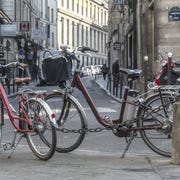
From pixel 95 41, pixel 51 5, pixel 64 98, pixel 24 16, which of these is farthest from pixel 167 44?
pixel 95 41

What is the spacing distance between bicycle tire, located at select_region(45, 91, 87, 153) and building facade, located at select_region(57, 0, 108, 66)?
67377 mm

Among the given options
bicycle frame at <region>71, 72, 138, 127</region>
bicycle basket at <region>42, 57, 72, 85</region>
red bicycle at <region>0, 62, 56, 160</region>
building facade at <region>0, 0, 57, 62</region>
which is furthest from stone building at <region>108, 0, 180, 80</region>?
building facade at <region>0, 0, 57, 62</region>

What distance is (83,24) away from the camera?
93438 millimetres

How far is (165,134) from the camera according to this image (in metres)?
7.47

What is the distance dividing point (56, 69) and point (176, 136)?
1.81 meters

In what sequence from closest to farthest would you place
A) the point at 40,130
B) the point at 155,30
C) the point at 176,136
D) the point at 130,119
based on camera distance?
the point at 176,136 < the point at 40,130 < the point at 130,119 < the point at 155,30

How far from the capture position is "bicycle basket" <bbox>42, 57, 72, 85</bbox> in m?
7.70

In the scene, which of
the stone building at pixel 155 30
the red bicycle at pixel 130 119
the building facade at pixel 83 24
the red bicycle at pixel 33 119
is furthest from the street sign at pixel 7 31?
the building facade at pixel 83 24

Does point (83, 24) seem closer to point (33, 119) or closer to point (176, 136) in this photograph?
point (33, 119)

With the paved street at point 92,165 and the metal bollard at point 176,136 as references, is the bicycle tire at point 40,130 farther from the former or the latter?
the metal bollard at point 176,136

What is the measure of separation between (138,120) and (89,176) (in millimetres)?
1435

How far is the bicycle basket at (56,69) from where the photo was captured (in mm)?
7703

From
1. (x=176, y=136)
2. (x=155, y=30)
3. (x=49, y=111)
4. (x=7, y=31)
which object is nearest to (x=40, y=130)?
(x=49, y=111)

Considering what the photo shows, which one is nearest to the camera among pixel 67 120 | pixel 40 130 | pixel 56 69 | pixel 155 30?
pixel 40 130
